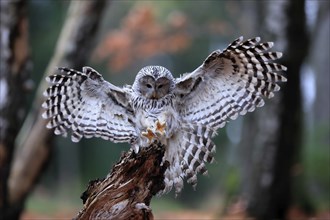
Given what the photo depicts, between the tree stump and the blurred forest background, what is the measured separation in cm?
114

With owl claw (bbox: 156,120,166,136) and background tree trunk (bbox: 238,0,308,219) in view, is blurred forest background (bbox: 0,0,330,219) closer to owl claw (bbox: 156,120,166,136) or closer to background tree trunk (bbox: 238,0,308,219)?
background tree trunk (bbox: 238,0,308,219)

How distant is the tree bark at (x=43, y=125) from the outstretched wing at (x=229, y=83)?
9.40ft

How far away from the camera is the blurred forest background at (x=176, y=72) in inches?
285

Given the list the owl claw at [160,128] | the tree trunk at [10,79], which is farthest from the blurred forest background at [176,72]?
the owl claw at [160,128]

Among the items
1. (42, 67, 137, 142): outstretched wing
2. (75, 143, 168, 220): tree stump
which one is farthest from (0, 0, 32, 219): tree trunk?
(75, 143, 168, 220): tree stump

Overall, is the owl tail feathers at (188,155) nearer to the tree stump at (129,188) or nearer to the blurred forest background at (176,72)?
the blurred forest background at (176,72)

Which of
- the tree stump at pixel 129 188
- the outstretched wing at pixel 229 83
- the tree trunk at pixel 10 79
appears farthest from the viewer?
the tree trunk at pixel 10 79

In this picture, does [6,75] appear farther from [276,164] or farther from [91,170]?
[91,170]

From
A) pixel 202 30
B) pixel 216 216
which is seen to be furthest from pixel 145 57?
pixel 216 216

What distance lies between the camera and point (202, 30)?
17.3 metres

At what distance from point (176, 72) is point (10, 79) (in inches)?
517

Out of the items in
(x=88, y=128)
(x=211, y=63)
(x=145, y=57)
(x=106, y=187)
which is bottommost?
(x=106, y=187)

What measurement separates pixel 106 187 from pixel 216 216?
628 cm

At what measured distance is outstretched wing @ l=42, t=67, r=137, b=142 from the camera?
464 centimetres
